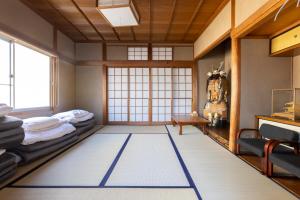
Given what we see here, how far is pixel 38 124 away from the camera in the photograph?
308 centimetres

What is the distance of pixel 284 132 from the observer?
2.49 m

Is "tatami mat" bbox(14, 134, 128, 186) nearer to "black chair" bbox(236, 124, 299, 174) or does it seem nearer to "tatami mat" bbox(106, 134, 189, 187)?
"tatami mat" bbox(106, 134, 189, 187)

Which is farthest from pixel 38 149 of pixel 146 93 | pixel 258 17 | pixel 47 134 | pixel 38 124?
pixel 146 93

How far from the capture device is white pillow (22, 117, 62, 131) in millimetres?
2948

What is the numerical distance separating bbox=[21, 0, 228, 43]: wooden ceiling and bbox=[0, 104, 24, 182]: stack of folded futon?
2473mm

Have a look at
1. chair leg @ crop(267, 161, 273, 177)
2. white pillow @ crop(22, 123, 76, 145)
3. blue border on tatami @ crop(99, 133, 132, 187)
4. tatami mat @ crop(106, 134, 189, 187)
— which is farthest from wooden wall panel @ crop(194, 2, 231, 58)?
white pillow @ crop(22, 123, 76, 145)

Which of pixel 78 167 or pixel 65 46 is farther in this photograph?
pixel 65 46

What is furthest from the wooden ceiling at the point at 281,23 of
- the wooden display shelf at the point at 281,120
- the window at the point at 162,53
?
the window at the point at 162,53

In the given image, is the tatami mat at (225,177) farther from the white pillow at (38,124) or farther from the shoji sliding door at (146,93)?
the shoji sliding door at (146,93)

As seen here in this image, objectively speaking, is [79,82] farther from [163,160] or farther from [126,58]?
[163,160]

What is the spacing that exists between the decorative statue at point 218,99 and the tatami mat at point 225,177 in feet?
6.68

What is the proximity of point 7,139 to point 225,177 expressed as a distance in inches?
103

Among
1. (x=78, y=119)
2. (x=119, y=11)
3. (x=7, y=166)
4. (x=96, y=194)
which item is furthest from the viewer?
(x=78, y=119)

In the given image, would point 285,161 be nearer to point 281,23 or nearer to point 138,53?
point 281,23
